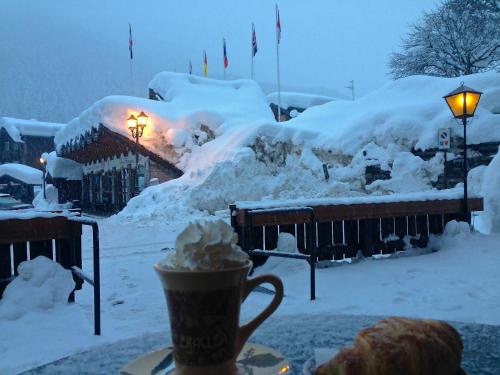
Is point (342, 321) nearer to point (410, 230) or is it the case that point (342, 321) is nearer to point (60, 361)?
point (60, 361)

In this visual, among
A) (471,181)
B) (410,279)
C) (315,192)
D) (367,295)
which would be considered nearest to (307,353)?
(367,295)

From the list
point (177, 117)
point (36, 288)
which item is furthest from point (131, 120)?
point (36, 288)

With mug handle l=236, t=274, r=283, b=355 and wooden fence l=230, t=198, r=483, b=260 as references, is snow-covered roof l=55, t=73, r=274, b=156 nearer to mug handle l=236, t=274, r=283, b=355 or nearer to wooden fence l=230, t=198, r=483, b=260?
wooden fence l=230, t=198, r=483, b=260

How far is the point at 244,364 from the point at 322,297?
4595 mm

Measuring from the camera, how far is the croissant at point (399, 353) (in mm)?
830

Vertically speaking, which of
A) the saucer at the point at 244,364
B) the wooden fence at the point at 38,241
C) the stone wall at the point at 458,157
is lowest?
the wooden fence at the point at 38,241

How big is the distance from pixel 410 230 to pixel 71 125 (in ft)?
87.5

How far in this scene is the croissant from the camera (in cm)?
83

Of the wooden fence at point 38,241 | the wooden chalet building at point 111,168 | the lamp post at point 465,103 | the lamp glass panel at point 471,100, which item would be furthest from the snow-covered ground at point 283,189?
the lamp glass panel at point 471,100

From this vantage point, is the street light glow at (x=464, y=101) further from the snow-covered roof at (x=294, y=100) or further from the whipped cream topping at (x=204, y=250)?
the snow-covered roof at (x=294, y=100)

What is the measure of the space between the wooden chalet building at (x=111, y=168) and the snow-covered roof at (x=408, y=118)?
23.9ft

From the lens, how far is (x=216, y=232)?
3.35 ft

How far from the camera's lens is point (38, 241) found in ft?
17.4

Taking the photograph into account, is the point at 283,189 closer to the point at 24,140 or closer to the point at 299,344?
the point at 299,344
